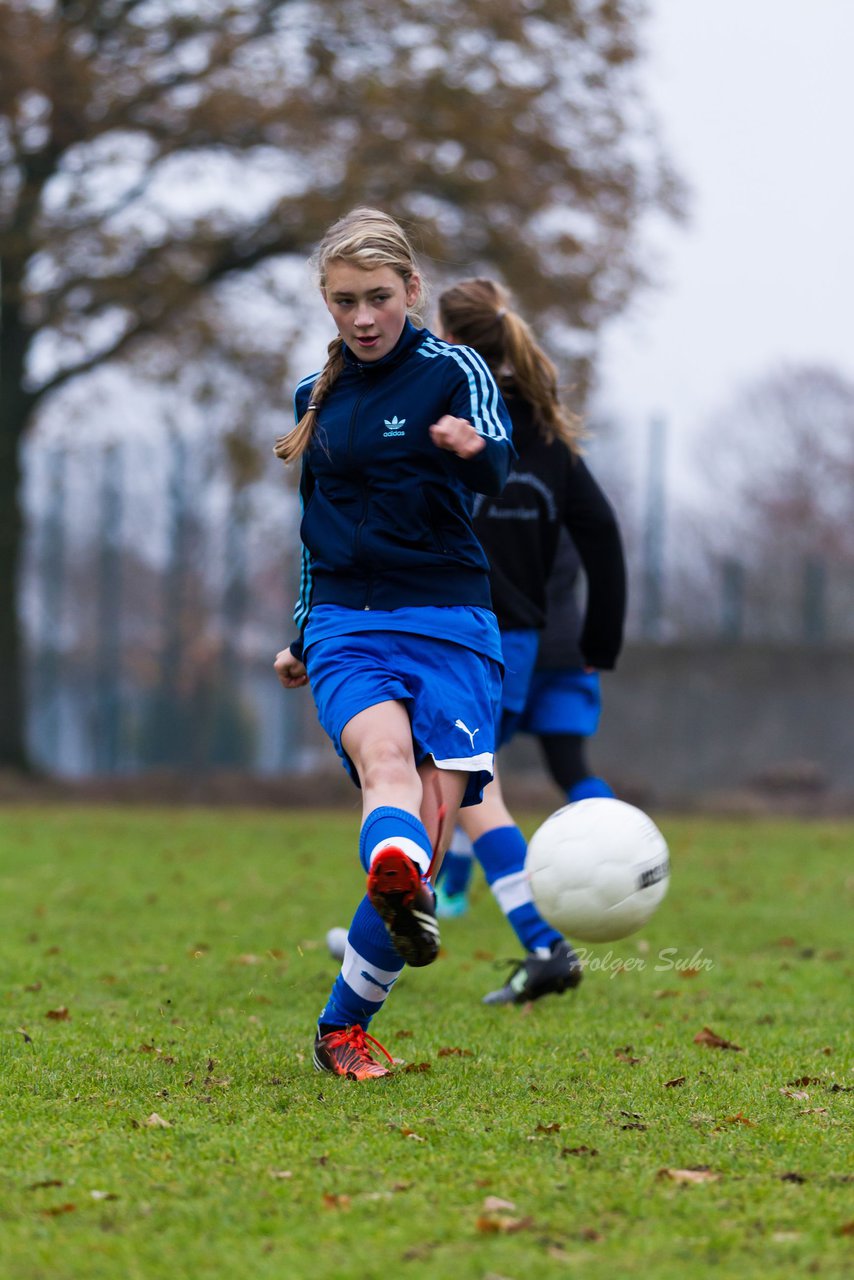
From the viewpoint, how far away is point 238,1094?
387 cm

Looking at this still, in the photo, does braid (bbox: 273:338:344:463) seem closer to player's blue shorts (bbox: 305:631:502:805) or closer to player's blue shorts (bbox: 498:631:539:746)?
player's blue shorts (bbox: 305:631:502:805)

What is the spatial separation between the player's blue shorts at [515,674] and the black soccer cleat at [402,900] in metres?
2.09

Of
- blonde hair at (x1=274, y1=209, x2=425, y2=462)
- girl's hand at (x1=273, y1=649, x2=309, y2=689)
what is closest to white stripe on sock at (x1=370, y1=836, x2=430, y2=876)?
girl's hand at (x1=273, y1=649, x2=309, y2=689)

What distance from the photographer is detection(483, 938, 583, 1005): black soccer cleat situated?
5.43m

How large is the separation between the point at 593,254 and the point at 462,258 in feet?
4.85

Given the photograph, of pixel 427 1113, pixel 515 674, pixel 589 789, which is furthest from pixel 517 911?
pixel 427 1113

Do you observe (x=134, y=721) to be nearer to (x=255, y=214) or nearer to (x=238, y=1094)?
(x=255, y=214)

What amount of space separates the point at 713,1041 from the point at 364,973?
125 cm

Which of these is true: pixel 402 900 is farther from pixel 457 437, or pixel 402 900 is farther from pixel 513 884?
pixel 513 884

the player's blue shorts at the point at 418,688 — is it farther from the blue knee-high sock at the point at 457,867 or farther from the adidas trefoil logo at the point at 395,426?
the blue knee-high sock at the point at 457,867

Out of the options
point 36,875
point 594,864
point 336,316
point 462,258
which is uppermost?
point 462,258

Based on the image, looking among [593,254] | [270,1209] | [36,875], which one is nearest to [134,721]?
[593,254]

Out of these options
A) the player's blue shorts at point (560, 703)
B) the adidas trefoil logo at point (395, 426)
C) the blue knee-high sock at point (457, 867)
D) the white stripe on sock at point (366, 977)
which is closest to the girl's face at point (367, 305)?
the adidas trefoil logo at point (395, 426)

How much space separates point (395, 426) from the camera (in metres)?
4.04
